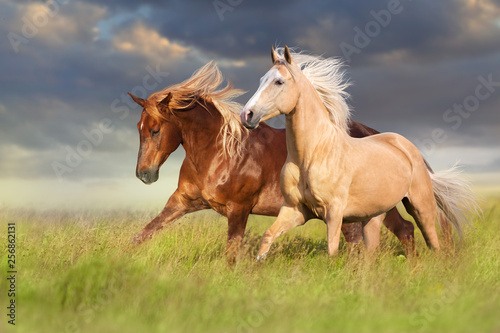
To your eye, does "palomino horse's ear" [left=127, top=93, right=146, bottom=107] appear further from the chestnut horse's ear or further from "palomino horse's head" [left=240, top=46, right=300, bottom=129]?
"palomino horse's head" [left=240, top=46, right=300, bottom=129]

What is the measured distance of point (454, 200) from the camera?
778 centimetres

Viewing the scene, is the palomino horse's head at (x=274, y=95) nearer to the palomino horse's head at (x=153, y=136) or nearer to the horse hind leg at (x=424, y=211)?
the palomino horse's head at (x=153, y=136)

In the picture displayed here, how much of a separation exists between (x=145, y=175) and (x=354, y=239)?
3138mm

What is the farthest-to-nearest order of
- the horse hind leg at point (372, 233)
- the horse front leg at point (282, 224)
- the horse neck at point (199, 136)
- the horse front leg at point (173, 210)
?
the horse front leg at point (173, 210), the horse neck at point (199, 136), the horse hind leg at point (372, 233), the horse front leg at point (282, 224)

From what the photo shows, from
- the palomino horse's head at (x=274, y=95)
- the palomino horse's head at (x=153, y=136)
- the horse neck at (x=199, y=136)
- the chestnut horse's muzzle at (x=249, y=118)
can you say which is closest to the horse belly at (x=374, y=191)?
the palomino horse's head at (x=274, y=95)

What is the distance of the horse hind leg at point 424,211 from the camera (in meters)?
6.72

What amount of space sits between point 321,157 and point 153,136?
107 inches

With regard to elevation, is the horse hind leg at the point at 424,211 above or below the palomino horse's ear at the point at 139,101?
below

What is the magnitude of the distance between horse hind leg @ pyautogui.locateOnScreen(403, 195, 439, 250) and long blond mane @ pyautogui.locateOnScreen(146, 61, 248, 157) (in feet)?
7.99

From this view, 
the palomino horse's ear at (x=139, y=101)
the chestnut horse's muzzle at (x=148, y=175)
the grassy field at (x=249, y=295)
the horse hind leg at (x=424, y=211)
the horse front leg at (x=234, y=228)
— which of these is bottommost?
the grassy field at (x=249, y=295)

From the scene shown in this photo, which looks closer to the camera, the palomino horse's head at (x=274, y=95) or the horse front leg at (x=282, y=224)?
the palomino horse's head at (x=274, y=95)

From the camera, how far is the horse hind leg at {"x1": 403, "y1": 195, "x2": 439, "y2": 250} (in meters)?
6.72

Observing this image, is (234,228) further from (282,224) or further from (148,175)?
(282,224)

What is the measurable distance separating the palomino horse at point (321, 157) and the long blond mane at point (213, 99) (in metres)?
1.75
